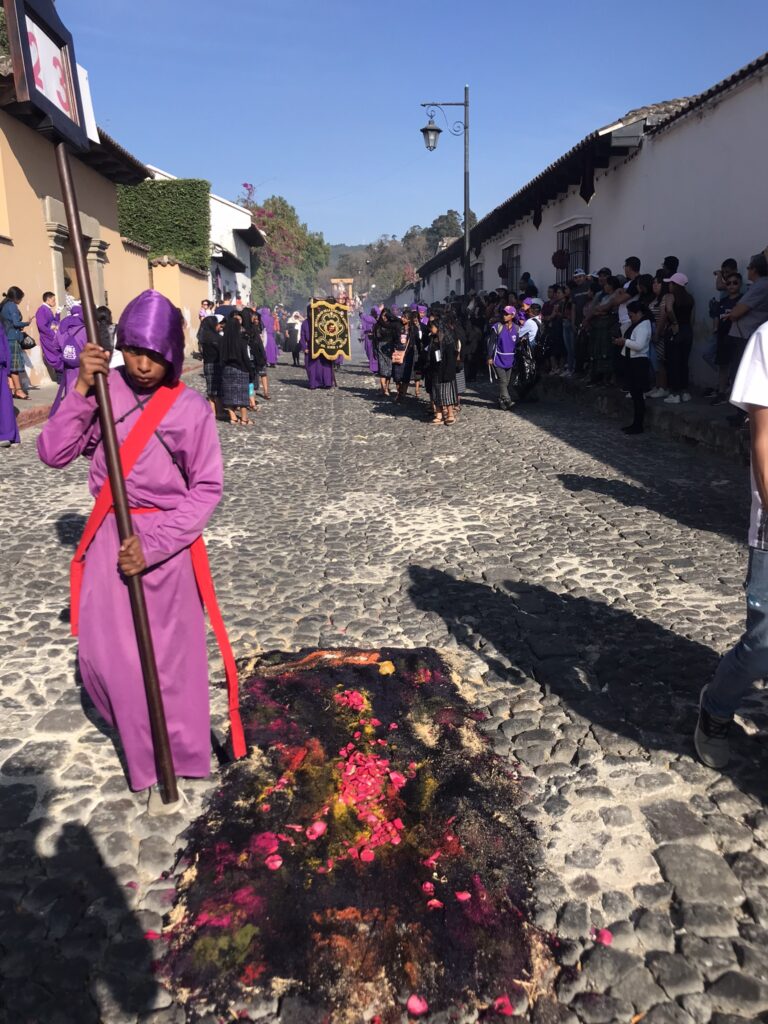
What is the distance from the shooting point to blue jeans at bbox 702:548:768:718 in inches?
100

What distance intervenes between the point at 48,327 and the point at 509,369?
737 centimetres

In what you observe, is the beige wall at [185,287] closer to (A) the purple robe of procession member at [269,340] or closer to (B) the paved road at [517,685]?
(A) the purple robe of procession member at [269,340]

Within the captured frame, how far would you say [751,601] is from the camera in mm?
2584

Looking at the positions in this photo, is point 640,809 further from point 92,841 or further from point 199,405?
point 199,405

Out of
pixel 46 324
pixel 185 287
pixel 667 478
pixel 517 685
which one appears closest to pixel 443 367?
pixel 667 478

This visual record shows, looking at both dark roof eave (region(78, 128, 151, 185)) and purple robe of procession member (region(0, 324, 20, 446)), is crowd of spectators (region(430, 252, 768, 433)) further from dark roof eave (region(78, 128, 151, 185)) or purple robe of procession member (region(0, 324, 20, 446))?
dark roof eave (region(78, 128, 151, 185))

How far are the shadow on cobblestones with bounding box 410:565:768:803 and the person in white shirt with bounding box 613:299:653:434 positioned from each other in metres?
5.56

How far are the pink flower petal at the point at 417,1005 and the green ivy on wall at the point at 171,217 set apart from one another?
26424 mm

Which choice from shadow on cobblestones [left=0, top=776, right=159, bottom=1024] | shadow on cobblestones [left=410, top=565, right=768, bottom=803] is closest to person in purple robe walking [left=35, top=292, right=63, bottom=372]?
shadow on cobblestones [left=410, top=565, right=768, bottom=803]

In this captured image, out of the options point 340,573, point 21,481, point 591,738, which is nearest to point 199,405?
point 591,738

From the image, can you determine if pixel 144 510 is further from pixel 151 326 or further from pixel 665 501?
pixel 665 501

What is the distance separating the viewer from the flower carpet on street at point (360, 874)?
2016 mm

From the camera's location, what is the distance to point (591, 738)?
3.11 m

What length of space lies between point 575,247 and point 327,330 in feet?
18.5
